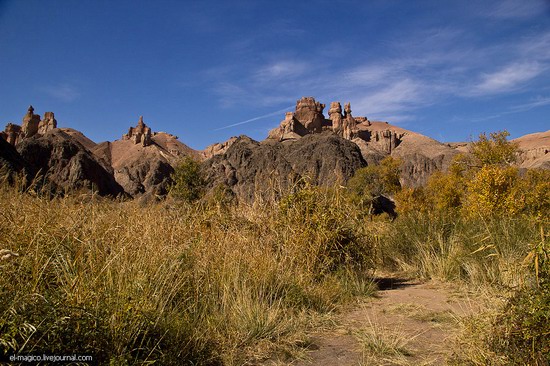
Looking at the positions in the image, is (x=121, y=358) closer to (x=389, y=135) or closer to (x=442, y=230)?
(x=442, y=230)

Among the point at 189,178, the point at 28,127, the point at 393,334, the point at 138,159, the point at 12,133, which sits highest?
the point at 28,127

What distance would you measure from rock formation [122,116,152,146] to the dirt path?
167 metres

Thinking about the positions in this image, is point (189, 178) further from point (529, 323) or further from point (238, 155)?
point (238, 155)

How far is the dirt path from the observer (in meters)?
3.51

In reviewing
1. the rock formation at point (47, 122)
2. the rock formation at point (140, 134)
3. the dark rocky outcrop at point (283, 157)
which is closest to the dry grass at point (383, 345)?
the dark rocky outcrop at point (283, 157)

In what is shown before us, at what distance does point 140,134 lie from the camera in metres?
172

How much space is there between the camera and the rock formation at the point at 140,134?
16475cm

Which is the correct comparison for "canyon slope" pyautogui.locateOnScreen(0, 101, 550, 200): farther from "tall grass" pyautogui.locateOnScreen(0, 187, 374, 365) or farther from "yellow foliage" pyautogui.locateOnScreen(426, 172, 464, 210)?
"yellow foliage" pyautogui.locateOnScreen(426, 172, 464, 210)

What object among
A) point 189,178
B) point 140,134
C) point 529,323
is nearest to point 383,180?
point 189,178

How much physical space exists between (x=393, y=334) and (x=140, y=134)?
7138 inches

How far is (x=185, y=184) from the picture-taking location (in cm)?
3494

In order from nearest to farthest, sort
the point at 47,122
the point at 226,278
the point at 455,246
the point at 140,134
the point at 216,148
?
the point at 226,278, the point at 455,246, the point at 47,122, the point at 140,134, the point at 216,148

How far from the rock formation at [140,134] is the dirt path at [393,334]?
6590 inches

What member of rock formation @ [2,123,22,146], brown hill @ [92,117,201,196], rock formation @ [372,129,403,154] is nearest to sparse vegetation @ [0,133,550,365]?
brown hill @ [92,117,201,196]
